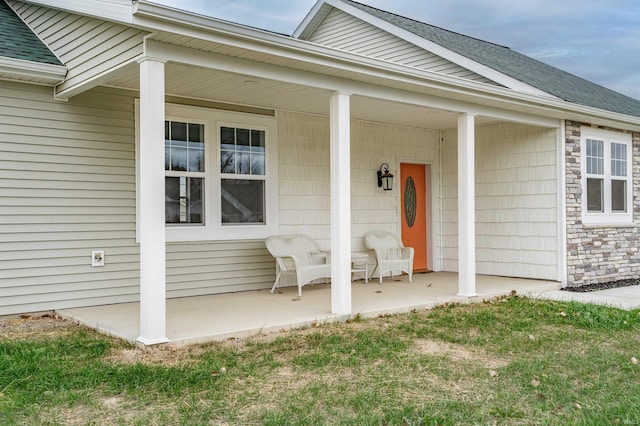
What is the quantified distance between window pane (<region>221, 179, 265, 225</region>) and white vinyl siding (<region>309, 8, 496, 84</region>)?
3338mm

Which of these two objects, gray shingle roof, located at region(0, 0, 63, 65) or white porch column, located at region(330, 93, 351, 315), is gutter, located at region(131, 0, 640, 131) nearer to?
white porch column, located at region(330, 93, 351, 315)

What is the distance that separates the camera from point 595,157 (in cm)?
943

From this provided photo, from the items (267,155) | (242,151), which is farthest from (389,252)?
(242,151)

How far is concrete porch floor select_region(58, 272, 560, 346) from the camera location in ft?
17.5

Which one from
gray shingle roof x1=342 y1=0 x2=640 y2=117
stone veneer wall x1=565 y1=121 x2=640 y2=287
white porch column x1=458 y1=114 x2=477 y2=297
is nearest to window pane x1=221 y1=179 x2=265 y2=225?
white porch column x1=458 y1=114 x2=477 y2=297

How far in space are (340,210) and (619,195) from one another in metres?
6.10

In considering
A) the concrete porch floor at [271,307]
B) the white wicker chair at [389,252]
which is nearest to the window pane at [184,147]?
the concrete porch floor at [271,307]

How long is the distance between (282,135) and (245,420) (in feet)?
17.7

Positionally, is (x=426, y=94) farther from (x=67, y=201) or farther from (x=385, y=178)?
(x=67, y=201)

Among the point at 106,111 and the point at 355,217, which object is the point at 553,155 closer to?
the point at 355,217

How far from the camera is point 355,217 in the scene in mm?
9172

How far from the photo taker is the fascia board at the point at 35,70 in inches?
229

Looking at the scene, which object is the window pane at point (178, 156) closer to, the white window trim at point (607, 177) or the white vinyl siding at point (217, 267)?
the white vinyl siding at point (217, 267)

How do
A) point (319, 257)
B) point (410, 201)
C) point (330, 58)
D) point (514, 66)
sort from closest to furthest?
point (330, 58) < point (319, 257) < point (410, 201) < point (514, 66)
